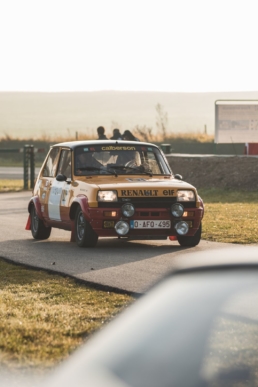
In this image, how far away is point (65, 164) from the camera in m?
15.4

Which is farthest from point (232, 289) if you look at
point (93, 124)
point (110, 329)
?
point (93, 124)

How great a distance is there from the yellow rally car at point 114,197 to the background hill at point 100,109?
103 m

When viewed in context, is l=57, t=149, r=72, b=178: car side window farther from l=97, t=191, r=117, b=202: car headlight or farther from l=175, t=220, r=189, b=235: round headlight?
l=175, t=220, r=189, b=235: round headlight

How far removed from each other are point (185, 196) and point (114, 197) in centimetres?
101

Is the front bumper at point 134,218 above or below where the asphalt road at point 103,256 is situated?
above

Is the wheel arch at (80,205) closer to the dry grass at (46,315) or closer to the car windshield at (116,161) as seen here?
the car windshield at (116,161)

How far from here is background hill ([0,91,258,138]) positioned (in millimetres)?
133375

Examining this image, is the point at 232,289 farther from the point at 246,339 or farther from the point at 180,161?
the point at 180,161

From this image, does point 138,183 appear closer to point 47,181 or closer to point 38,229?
point 47,181

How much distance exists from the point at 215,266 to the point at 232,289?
0.37 feet

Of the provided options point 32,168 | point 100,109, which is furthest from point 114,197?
point 100,109

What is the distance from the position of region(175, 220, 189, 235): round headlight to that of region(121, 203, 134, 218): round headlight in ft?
2.22

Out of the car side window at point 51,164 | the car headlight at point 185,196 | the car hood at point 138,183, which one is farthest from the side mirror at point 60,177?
the car headlight at point 185,196

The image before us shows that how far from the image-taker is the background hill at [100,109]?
133 m
